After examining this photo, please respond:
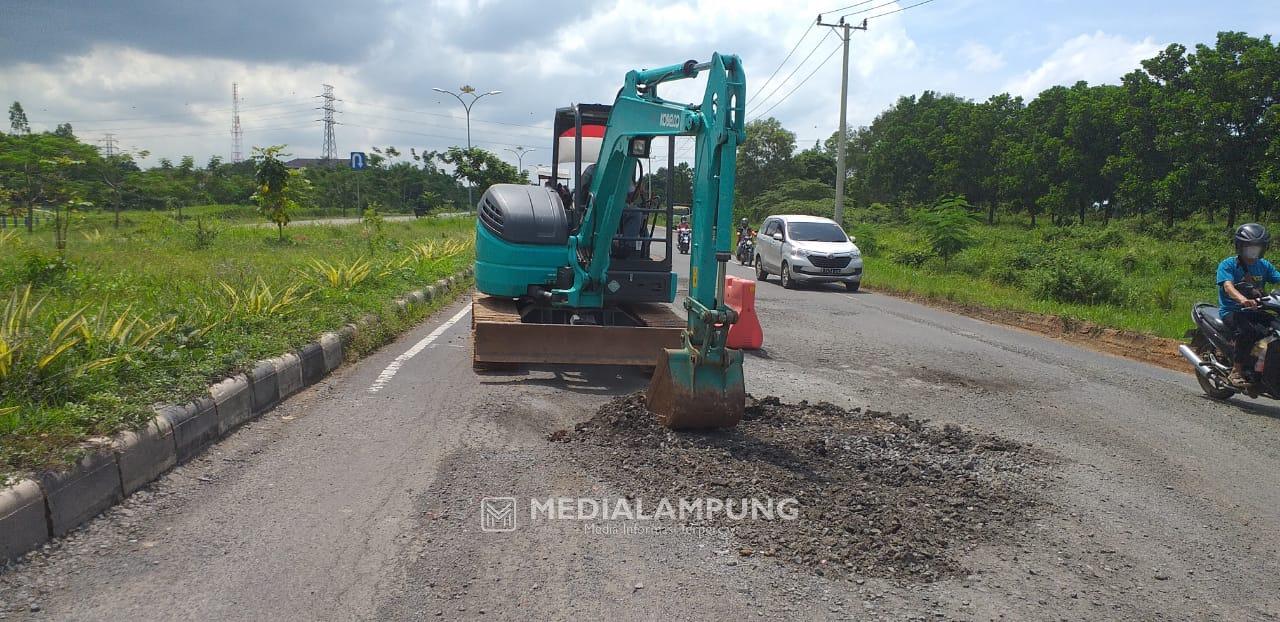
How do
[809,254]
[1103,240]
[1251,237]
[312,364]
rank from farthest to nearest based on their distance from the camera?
[1103,240] < [809,254] < [312,364] < [1251,237]

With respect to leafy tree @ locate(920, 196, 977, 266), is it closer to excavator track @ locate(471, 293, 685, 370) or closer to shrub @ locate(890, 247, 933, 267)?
shrub @ locate(890, 247, 933, 267)

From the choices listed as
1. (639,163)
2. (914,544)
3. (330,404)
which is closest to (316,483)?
(330,404)

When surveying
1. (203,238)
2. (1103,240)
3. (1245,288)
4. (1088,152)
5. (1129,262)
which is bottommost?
(1129,262)

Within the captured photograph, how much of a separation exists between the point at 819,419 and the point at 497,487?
2561 millimetres

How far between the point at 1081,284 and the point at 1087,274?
23 cm

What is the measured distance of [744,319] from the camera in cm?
958

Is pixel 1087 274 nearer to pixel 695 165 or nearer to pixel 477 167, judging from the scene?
pixel 695 165

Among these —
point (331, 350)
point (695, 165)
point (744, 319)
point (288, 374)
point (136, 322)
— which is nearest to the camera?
point (695, 165)

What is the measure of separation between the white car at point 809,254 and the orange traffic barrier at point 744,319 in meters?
10.0

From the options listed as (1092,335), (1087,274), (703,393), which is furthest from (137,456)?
(1087,274)

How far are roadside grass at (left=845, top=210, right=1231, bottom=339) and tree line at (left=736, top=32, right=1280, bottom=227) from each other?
7.10ft

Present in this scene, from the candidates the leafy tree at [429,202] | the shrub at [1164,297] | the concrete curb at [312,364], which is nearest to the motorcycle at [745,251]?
the shrub at [1164,297]

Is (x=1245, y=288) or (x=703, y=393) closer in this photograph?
(x=703, y=393)

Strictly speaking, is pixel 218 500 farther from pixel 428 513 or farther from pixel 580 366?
pixel 580 366
